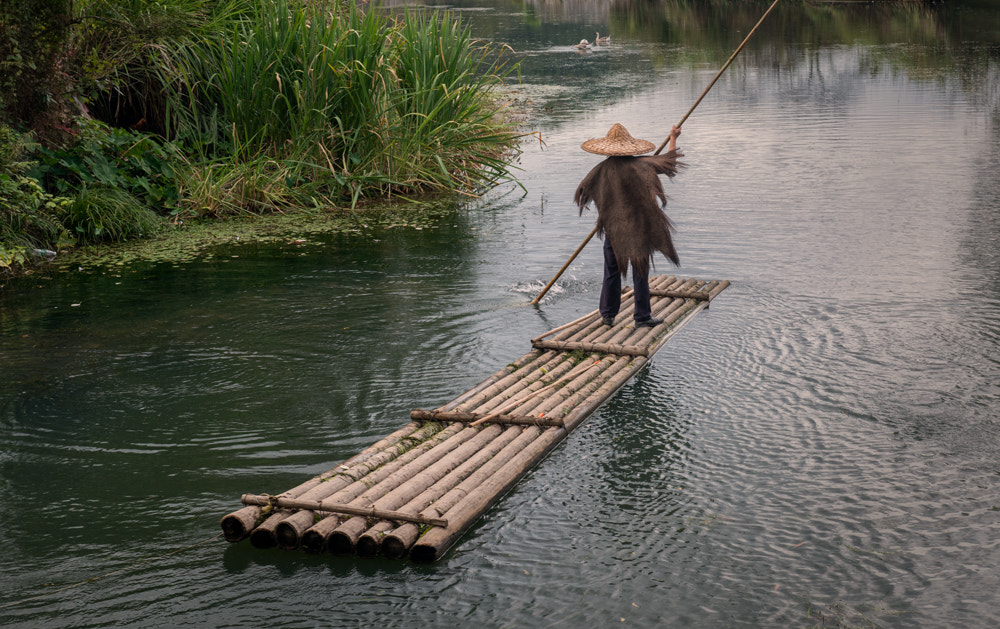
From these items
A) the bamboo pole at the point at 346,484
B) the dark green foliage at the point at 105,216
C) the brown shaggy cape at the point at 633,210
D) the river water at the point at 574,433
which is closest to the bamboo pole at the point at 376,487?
the bamboo pole at the point at 346,484

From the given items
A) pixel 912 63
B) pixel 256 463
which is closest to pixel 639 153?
pixel 256 463

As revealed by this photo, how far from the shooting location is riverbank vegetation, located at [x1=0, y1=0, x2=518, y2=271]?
9.02m

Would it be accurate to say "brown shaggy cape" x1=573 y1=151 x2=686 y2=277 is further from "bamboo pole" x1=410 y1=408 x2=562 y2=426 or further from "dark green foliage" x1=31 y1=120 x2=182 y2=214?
"dark green foliage" x1=31 y1=120 x2=182 y2=214

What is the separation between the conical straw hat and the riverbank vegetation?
4.41m

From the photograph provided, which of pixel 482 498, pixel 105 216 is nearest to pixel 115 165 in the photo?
pixel 105 216

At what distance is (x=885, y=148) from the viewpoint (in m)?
12.1

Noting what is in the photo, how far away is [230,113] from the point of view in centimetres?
1015

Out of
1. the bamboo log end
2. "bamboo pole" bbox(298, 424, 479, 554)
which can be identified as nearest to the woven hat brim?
"bamboo pole" bbox(298, 424, 479, 554)

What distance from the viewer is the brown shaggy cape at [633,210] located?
20.1 feet

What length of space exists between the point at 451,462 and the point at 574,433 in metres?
0.84

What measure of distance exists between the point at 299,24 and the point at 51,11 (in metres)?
2.49

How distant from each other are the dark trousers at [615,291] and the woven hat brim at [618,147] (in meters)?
0.57

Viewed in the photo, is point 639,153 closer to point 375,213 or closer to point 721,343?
point 721,343

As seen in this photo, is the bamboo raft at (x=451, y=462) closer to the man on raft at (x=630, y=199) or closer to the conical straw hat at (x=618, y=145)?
the man on raft at (x=630, y=199)
